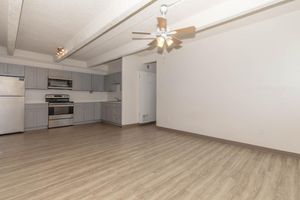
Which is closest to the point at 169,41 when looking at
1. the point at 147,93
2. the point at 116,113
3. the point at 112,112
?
the point at 147,93

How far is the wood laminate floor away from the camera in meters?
1.92

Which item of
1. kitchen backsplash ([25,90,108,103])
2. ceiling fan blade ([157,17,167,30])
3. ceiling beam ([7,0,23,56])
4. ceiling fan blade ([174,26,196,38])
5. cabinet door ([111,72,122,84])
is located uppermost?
ceiling beam ([7,0,23,56])

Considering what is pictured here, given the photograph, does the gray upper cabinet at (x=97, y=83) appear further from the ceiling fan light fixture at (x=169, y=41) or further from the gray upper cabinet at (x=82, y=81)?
the ceiling fan light fixture at (x=169, y=41)

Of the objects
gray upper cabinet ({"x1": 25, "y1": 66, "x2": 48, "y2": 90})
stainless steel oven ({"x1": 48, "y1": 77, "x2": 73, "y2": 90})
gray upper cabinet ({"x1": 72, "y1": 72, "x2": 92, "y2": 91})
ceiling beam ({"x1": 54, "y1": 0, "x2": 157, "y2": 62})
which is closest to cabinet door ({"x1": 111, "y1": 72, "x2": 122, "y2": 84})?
gray upper cabinet ({"x1": 72, "y1": 72, "x2": 92, "y2": 91})

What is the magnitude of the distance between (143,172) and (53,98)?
510 centimetres

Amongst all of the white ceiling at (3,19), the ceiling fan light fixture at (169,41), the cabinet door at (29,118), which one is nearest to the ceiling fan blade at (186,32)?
the ceiling fan light fixture at (169,41)

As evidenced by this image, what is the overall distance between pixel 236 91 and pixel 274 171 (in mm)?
1918

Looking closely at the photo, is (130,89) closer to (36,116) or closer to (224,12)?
(36,116)

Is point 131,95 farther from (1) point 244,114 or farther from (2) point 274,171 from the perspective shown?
(2) point 274,171

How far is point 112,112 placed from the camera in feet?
20.9

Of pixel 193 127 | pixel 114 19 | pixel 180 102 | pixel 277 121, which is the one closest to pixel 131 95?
pixel 180 102

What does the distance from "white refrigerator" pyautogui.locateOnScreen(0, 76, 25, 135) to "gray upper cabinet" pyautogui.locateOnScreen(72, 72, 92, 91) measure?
5.70ft

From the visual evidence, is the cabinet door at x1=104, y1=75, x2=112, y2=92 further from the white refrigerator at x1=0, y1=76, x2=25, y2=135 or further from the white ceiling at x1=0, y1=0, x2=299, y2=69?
the white refrigerator at x1=0, y1=76, x2=25, y2=135

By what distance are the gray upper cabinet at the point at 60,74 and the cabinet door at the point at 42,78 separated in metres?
0.19
